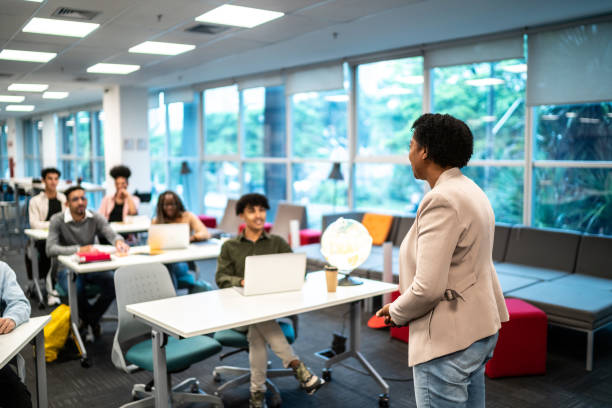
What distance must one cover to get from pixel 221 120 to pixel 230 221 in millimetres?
2663

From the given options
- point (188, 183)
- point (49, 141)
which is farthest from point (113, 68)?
point (49, 141)

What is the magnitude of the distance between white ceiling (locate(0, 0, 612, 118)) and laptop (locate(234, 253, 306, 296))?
2.35 m

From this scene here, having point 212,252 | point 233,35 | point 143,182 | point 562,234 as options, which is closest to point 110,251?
point 212,252

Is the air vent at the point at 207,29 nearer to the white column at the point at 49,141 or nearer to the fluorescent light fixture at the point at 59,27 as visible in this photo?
the fluorescent light fixture at the point at 59,27

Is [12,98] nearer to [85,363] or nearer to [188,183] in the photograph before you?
[188,183]

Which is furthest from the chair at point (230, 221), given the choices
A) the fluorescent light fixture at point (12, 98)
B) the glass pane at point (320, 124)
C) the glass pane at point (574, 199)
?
the fluorescent light fixture at point (12, 98)

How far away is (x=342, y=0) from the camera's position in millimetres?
4500

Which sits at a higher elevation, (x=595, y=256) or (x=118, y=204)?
(x=118, y=204)

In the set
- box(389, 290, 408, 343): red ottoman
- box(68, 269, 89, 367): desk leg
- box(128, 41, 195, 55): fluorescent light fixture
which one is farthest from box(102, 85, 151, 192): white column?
box(389, 290, 408, 343): red ottoman

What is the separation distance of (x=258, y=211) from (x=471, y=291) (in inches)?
85.6

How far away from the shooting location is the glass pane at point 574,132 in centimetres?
554

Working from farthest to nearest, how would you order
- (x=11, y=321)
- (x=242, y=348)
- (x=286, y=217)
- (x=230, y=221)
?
(x=230, y=221)
(x=286, y=217)
(x=242, y=348)
(x=11, y=321)

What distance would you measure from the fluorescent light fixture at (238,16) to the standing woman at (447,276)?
3396 mm

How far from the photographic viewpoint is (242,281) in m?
3.50
